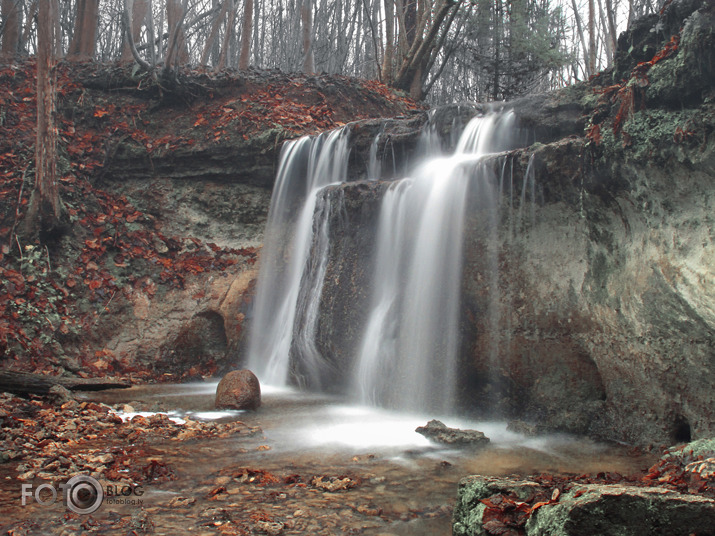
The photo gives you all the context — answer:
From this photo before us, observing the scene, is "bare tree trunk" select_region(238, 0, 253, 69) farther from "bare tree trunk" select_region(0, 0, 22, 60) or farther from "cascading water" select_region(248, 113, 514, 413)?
"cascading water" select_region(248, 113, 514, 413)

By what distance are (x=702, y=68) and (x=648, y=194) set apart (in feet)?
3.53

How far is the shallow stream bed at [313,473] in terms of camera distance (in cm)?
287

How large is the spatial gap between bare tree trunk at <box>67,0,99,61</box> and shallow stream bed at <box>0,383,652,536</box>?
11.3 meters

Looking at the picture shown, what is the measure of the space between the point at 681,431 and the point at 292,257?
241 inches

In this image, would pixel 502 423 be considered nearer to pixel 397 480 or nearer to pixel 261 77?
pixel 397 480

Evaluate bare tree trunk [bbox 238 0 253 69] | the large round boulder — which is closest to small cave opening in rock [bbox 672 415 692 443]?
the large round boulder

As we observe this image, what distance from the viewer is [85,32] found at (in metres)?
14.0

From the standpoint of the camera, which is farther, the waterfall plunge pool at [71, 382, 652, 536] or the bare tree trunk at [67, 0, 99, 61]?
the bare tree trunk at [67, 0, 99, 61]

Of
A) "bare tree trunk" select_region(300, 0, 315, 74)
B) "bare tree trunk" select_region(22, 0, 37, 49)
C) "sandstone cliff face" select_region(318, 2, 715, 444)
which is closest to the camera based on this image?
"sandstone cliff face" select_region(318, 2, 715, 444)

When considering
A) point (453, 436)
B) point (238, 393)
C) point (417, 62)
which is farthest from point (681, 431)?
point (417, 62)

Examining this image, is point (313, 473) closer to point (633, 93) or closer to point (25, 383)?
point (25, 383)

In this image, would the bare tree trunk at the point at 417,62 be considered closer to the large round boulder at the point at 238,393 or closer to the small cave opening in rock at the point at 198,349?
the small cave opening in rock at the point at 198,349

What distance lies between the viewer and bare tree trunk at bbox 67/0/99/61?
13.9m

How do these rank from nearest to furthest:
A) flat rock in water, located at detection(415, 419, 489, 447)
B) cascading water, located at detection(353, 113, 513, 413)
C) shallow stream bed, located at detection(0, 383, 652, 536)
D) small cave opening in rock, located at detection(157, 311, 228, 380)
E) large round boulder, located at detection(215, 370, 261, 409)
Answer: shallow stream bed, located at detection(0, 383, 652, 536)
flat rock in water, located at detection(415, 419, 489, 447)
large round boulder, located at detection(215, 370, 261, 409)
cascading water, located at detection(353, 113, 513, 413)
small cave opening in rock, located at detection(157, 311, 228, 380)
